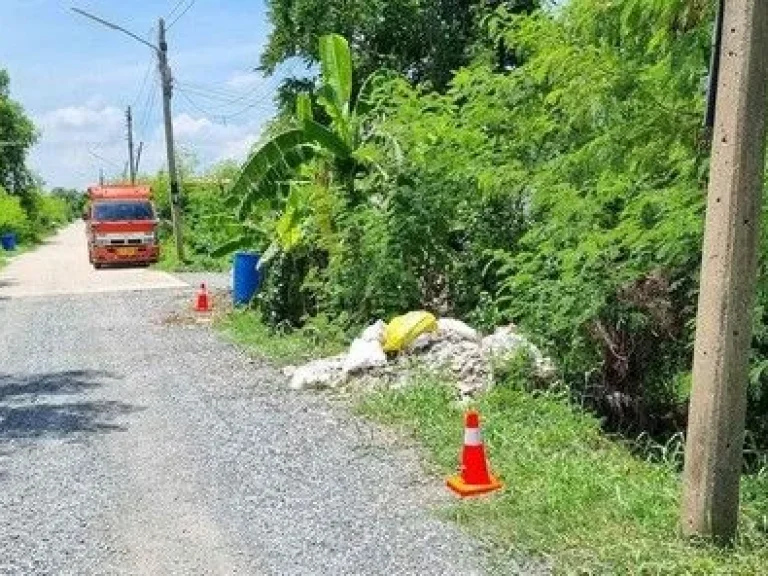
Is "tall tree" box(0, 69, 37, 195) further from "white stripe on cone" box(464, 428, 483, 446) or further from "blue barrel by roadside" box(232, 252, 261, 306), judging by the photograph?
"white stripe on cone" box(464, 428, 483, 446)

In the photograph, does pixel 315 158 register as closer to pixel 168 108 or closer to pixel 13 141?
pixel 168 108

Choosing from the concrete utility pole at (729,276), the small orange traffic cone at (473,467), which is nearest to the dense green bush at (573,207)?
the concrete utility pole at (729,276)

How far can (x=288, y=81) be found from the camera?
82.3 feet

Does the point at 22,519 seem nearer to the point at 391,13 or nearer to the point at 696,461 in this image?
the point at 696,461

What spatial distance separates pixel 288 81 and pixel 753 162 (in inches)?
853

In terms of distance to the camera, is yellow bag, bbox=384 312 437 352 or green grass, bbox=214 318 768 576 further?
yellow bag, bbox=384 312 437 352

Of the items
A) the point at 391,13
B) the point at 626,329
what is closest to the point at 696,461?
the point at 626,329

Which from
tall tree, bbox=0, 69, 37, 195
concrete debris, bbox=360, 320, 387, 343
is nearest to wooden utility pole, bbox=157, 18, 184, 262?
concrete debris, bbox=360, 320, 387, 343

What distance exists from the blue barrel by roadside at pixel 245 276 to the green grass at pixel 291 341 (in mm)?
Result: 1783

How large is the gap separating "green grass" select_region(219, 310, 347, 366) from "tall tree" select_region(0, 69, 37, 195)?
2215 inches

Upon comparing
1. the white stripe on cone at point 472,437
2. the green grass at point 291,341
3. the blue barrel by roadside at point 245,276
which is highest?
the blue barrel by roadside at point 245,276

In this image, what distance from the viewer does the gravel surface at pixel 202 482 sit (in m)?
5.10

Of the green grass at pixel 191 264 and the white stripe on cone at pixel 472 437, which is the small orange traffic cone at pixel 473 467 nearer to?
the white stripe on cone at pixel 472 437

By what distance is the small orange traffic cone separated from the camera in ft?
19.6
